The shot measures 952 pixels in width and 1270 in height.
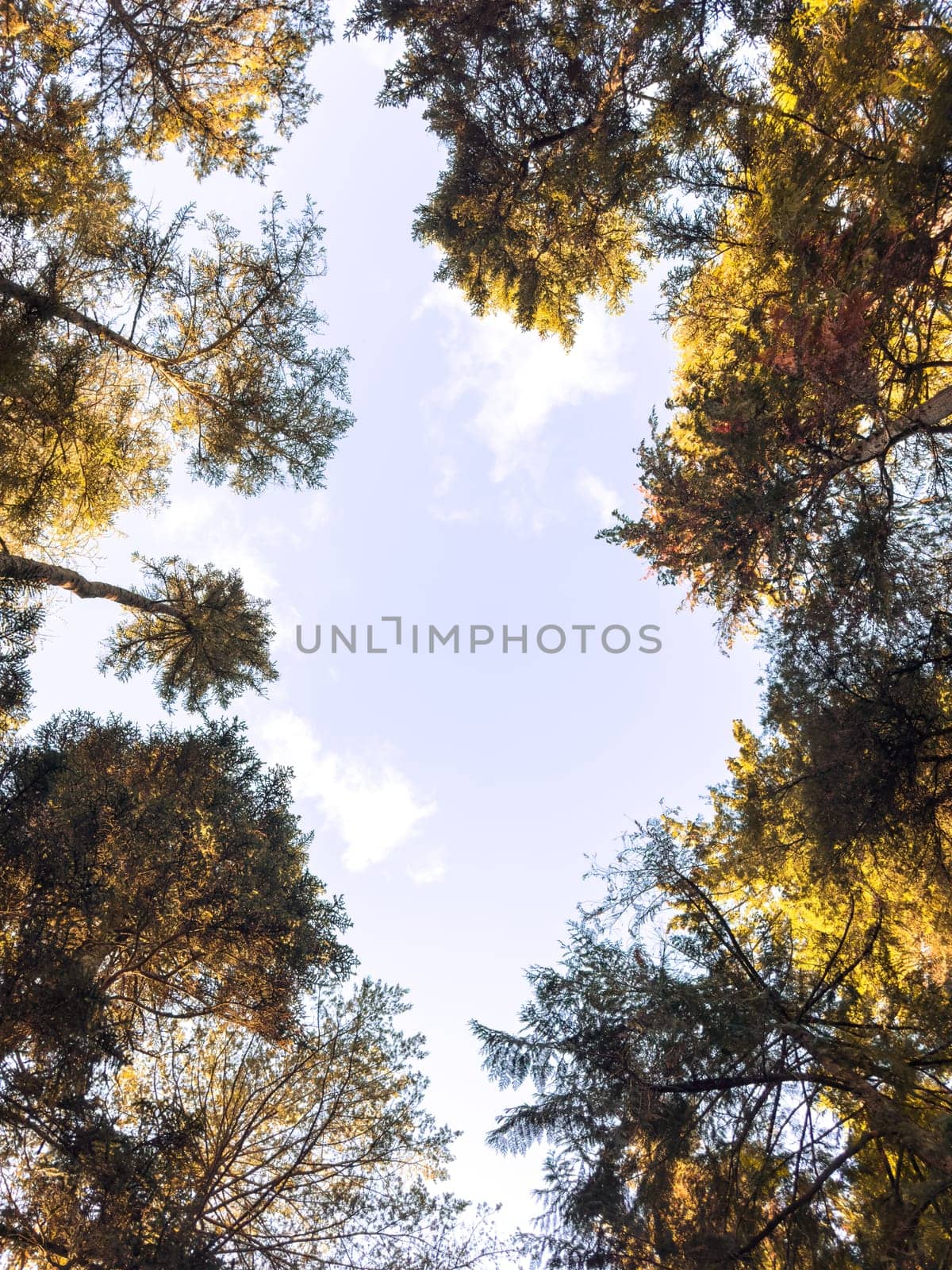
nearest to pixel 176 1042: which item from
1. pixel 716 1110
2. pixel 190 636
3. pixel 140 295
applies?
pixel 190 636

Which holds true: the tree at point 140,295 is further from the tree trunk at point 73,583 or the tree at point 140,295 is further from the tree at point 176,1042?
the tree at point 176,1042

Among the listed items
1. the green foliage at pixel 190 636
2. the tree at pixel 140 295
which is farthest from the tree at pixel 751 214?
the green foliage at pixel 190 636

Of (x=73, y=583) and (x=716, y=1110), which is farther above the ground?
(x=73, y=583)

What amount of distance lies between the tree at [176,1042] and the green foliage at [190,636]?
0.91 metres

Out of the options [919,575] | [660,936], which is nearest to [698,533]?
[919,575]

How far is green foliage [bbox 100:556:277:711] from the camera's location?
967cm

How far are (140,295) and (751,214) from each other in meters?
7.01

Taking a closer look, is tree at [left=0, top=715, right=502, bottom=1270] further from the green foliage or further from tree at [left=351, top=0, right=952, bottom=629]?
tree at [left=351, top=0, right=952, bottom=629]

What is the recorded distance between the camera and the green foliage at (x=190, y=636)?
9.67 meters

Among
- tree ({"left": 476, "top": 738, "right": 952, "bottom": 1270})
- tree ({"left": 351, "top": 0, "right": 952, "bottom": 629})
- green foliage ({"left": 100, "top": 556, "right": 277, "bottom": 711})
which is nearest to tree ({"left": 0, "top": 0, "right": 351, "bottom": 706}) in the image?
green foliage ({"left": 100, "top": 556, "right": 277, "bottom": 711})

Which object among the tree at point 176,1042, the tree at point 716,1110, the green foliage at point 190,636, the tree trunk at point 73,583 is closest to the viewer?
the tree at point 716,1110

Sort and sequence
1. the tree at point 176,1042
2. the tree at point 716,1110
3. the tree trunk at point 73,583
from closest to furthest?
the tree at point 716,1110 → the tree at point 176,1042 → the tree trunk at point 73,583

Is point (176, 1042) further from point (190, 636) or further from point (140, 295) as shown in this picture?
point (140, 295)

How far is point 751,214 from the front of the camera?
6156 mm
